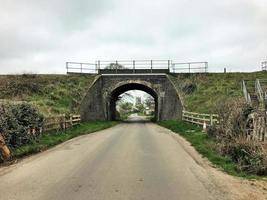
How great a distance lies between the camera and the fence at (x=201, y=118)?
67.3 feet

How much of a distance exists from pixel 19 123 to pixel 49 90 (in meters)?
21.3

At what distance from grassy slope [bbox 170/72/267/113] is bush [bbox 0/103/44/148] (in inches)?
682

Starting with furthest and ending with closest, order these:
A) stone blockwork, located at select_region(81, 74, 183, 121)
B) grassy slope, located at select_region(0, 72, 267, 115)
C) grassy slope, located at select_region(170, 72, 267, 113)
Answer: stone blockwork, located at select_region(81, 74, 183, 121)
grassy slope, located at select_region(170, 72, 267, 113)
grassy slope, located at select_region(0, 72, 267, 115)

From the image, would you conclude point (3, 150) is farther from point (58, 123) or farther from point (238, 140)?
point (58, 123)

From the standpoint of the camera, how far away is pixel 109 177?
936cm

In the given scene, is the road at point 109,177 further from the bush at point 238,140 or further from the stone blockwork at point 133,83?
the stone blockwork at point 133,83

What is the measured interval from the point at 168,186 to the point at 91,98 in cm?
3231

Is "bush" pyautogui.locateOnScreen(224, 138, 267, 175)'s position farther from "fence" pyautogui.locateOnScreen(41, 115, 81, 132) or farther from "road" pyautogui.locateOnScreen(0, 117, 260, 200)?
"fence" pyautogui.locateOnScreen(41, 115, 81, 132)

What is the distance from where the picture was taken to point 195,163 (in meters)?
11.8

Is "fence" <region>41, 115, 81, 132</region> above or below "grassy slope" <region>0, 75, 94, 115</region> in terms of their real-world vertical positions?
below

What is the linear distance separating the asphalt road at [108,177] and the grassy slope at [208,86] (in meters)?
20.1

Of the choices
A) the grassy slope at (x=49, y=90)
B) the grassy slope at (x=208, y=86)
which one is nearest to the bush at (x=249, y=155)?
the grassy slope at (x=208, y=86)

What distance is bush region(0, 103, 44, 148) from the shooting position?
46.2 feet

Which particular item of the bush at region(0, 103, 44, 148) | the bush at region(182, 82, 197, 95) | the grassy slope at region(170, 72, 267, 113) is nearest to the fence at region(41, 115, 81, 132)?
the bush at region(0, 103, 44, 148)
